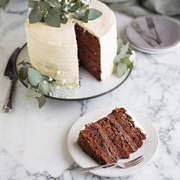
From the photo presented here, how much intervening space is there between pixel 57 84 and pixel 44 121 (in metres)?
0.15

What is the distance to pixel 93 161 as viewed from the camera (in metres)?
1.34

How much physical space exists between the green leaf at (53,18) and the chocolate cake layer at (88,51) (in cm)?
11

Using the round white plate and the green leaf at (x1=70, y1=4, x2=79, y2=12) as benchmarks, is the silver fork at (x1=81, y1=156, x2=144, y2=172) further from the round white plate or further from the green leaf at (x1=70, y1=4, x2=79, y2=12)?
the green leaf at (x1=70, y1=4, x2=79, y2=12)

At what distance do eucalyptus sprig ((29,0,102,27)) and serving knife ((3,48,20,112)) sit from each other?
0.28 meters

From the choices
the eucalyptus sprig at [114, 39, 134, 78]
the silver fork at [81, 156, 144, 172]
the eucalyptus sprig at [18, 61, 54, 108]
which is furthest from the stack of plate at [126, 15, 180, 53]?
the silver fork at [81, 156, 144, 172]

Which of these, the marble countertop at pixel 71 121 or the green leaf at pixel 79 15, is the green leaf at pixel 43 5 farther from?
the marble countertop at pixel 71 121

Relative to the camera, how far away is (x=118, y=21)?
203cm

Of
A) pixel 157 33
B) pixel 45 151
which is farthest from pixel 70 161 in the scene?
pixel 157 33

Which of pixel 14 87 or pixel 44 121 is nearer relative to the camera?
pixel 44 121

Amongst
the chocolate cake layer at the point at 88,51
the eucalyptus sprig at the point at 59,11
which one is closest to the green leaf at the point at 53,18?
the eucalyptus sprig at the point at 59,11

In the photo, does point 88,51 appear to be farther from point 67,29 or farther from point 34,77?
point 34,77

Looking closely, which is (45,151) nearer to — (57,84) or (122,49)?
(57,84)

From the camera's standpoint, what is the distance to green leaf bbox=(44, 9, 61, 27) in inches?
58.8

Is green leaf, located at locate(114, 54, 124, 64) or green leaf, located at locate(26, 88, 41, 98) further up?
green leaf, located at locate(114, 54, 124, 64)
